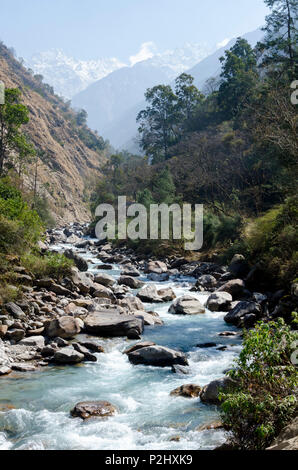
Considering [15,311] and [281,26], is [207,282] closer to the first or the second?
[15,311]

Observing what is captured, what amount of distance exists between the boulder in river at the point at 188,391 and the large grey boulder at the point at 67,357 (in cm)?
219

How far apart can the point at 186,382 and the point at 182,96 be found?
48.6 m

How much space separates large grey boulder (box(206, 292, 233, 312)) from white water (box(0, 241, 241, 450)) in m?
2.83

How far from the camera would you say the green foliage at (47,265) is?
1211 cm

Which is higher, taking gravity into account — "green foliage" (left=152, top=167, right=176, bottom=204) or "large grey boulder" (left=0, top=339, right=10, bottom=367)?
"green foliage" (left=152, top=167, right=176, bottom=204)

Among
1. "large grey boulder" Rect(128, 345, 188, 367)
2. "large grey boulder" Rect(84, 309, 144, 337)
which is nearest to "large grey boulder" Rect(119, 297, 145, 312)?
"large grey boulder" Rect(84, 309, 144, 337)

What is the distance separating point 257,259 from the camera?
14008 mm

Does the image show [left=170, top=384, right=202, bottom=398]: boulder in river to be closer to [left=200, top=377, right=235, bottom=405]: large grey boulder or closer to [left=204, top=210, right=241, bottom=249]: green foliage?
[left=200, top=377, right=235, bottom=405]: large grey boulder

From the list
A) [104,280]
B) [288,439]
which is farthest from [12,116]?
[288,439]

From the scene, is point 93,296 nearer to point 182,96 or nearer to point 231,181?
point 231,181

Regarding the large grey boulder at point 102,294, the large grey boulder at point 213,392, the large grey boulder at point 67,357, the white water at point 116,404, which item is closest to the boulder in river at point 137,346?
the white water at point 116,404

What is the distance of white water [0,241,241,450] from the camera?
16.4 ft

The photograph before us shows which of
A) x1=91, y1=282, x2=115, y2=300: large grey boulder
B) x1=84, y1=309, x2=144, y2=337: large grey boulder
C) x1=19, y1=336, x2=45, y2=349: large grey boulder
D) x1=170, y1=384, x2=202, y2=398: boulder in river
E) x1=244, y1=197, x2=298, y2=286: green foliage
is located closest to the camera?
x1=170, y1=384, x2=202, y2=398: boulder in river
